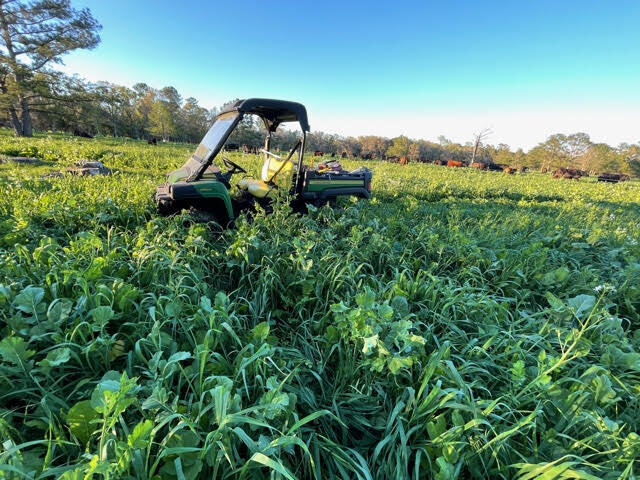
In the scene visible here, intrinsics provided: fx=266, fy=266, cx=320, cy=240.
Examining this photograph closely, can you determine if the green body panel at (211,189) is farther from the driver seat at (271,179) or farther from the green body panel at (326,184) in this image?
the green body panel at (326,184)

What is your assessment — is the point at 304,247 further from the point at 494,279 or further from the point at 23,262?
the point at 23,262

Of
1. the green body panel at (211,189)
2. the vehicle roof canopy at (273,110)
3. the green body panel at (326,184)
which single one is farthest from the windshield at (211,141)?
the green body panel at (326,184)

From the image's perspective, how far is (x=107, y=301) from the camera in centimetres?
185

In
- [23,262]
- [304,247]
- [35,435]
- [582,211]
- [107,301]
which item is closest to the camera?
[35,435]

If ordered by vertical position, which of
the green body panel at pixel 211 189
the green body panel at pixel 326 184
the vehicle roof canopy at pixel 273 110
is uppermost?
the vehicle roof canopy at pixel 273 110

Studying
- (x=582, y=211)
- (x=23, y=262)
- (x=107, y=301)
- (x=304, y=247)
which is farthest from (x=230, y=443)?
(x=582, y=211)

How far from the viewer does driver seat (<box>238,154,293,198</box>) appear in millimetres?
4379

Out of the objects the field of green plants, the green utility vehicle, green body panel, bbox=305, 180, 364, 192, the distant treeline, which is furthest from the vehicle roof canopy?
the distant treeline

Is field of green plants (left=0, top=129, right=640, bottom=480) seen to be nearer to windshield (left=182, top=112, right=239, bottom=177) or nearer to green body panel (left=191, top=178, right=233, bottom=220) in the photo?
green body panel (left=191, top=178, right=233, bottom=220)

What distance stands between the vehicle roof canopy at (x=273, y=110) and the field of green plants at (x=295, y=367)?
1.79 m

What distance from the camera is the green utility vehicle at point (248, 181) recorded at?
351cm

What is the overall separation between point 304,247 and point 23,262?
244 cm

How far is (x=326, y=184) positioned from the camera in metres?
4.79

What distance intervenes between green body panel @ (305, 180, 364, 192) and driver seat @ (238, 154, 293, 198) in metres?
0.42
